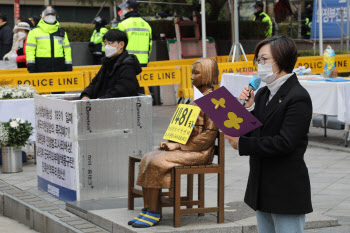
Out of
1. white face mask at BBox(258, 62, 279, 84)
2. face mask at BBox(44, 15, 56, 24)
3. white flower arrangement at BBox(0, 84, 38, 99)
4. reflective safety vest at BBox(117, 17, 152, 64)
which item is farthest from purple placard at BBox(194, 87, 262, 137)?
face mask at BBox(44, 15, 56, 24)

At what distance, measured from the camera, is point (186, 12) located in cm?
2195

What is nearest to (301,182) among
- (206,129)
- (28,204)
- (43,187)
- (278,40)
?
(278,40)

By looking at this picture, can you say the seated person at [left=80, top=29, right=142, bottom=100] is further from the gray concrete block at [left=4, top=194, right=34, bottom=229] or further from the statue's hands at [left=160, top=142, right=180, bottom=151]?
the statue's hands at [left=160, top=142, right=180, bottom=151]

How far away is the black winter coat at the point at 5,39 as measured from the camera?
626 inches

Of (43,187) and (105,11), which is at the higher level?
(105,11)

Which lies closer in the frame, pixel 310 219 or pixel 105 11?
pixel 310 219

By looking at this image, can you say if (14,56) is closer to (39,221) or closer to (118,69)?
(118,69)

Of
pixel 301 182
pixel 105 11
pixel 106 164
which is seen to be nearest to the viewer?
pixel 301 182

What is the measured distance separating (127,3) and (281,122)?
920cm

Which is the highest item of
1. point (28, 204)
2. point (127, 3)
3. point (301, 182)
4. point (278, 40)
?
point (127, 3)

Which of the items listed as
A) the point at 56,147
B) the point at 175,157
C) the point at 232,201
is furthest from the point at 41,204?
the point at 175,157

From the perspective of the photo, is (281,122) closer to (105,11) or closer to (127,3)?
(127,3)

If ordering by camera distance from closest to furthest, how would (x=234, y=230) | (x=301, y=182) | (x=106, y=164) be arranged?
(x=301, y=182) < (x=234, y=230) < (x=106, y=164)

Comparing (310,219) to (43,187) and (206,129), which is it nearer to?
(206,129)
